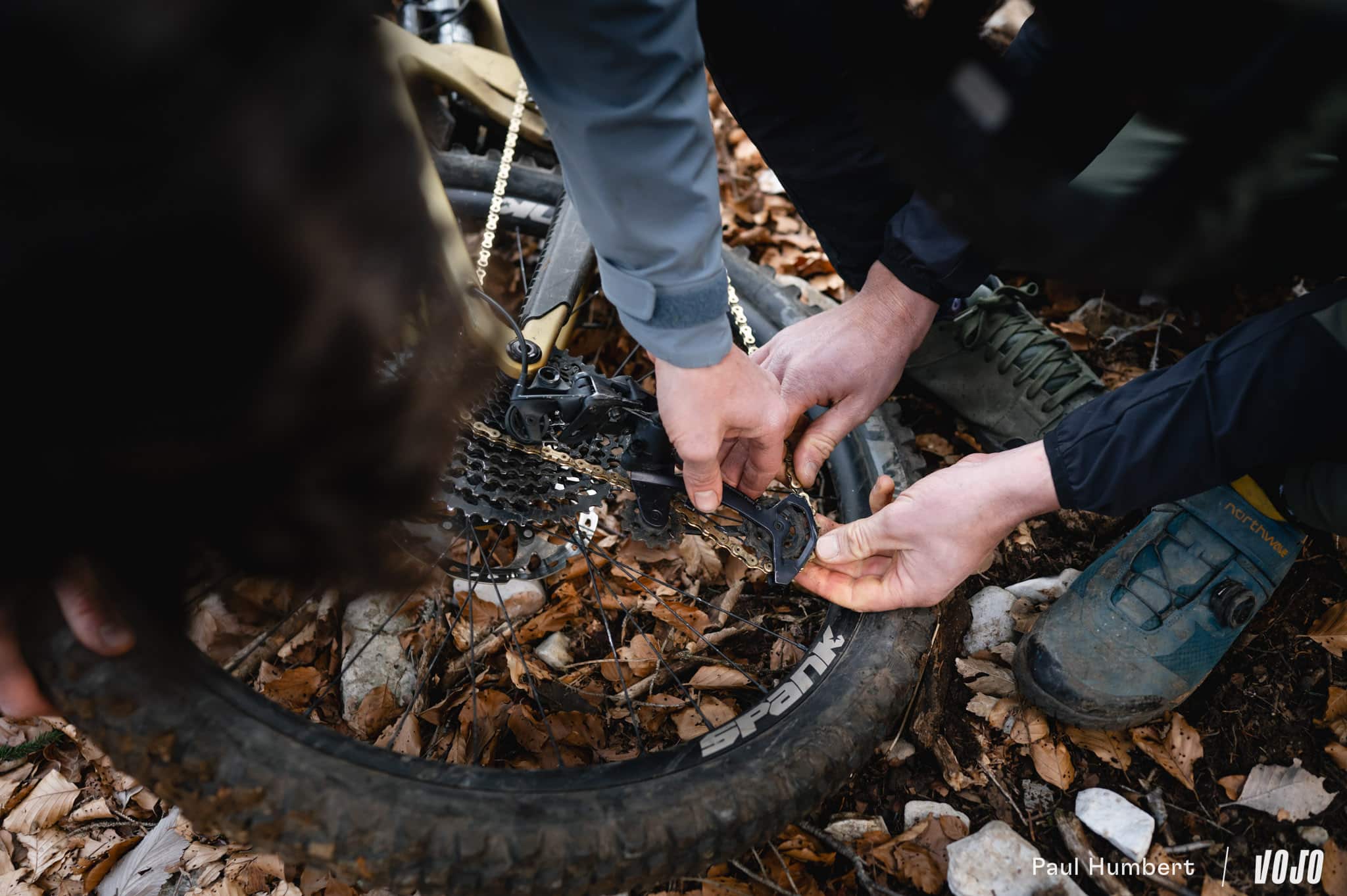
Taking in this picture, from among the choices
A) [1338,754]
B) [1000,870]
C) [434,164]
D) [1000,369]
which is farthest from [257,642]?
[1338,754]

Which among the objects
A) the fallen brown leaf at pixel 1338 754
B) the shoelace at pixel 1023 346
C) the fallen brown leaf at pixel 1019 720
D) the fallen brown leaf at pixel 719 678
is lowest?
the fallen brown leaf at pixel 719 678

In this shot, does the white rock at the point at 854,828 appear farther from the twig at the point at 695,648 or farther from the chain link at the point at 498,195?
the chain link at the point at 498,195

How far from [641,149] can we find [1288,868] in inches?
73.9

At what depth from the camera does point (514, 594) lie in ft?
6.82

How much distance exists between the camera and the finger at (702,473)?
1.39 metres

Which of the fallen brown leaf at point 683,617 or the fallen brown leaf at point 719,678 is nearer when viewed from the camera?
the fallen brown leaf at point 719,678

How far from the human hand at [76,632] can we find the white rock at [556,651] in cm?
94

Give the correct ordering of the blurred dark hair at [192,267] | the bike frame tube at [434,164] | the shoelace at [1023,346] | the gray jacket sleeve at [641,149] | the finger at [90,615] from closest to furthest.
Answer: the blurred dark hair at [192,267] → the gray jacket sleeve at [641,149] → the finger at [90,615] → the bike frame tube at [434,164] → the shoelace at [1023,346]

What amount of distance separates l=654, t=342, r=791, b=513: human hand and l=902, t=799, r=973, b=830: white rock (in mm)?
829

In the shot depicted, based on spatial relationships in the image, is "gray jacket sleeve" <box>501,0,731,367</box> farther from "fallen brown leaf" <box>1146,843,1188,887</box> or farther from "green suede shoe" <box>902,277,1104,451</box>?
"fallen brown leaf" <box>1146,843,1188,887</box>

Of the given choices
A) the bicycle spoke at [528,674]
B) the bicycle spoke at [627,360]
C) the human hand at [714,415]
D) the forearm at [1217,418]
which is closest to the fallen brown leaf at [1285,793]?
the forearm at [1217,418]

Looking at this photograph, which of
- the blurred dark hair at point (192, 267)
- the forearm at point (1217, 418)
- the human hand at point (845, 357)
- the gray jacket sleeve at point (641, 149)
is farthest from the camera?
the human hand at point (845, 357)

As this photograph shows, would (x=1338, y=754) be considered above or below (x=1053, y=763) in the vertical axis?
above

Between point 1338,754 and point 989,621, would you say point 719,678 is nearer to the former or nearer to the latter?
point 989,621
